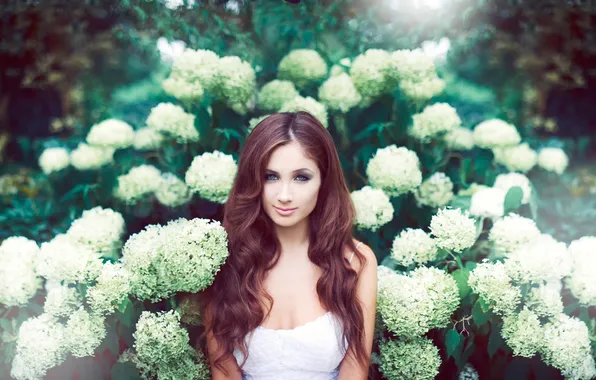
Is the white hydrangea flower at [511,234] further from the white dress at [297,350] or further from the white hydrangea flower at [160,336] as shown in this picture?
the white hydrangea flower at [160,336]

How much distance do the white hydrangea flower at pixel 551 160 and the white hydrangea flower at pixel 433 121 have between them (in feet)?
1.70

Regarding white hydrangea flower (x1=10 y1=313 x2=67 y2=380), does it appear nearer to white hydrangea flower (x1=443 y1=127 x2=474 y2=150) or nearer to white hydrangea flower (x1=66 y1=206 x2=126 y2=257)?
white hydrangea flower (x1=66 y1=206 x2=126 y2=257)

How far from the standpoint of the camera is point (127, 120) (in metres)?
2.23

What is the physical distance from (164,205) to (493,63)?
1.63 m

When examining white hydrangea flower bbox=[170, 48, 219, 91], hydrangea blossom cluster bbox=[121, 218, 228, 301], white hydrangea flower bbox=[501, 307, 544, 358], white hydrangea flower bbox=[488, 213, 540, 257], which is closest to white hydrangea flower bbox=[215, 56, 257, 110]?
white hydrangea flower bbox=[170, 48, 219, 91]

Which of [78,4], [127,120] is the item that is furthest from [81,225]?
[78,4]

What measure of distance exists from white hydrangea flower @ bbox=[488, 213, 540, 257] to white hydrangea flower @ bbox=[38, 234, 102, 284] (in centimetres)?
121

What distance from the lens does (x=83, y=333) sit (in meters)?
1.45

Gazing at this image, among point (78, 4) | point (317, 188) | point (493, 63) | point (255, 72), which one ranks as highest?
point (493, 63)

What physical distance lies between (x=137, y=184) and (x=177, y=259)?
76cm

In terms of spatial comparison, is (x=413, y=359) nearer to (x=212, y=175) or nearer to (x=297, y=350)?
(x=297, y=350)

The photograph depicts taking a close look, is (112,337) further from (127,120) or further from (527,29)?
(527,29)

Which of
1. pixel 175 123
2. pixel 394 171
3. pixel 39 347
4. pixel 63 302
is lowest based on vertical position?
pixel 39 347

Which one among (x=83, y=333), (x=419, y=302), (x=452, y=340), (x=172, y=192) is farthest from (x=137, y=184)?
(x=452, y=340)
